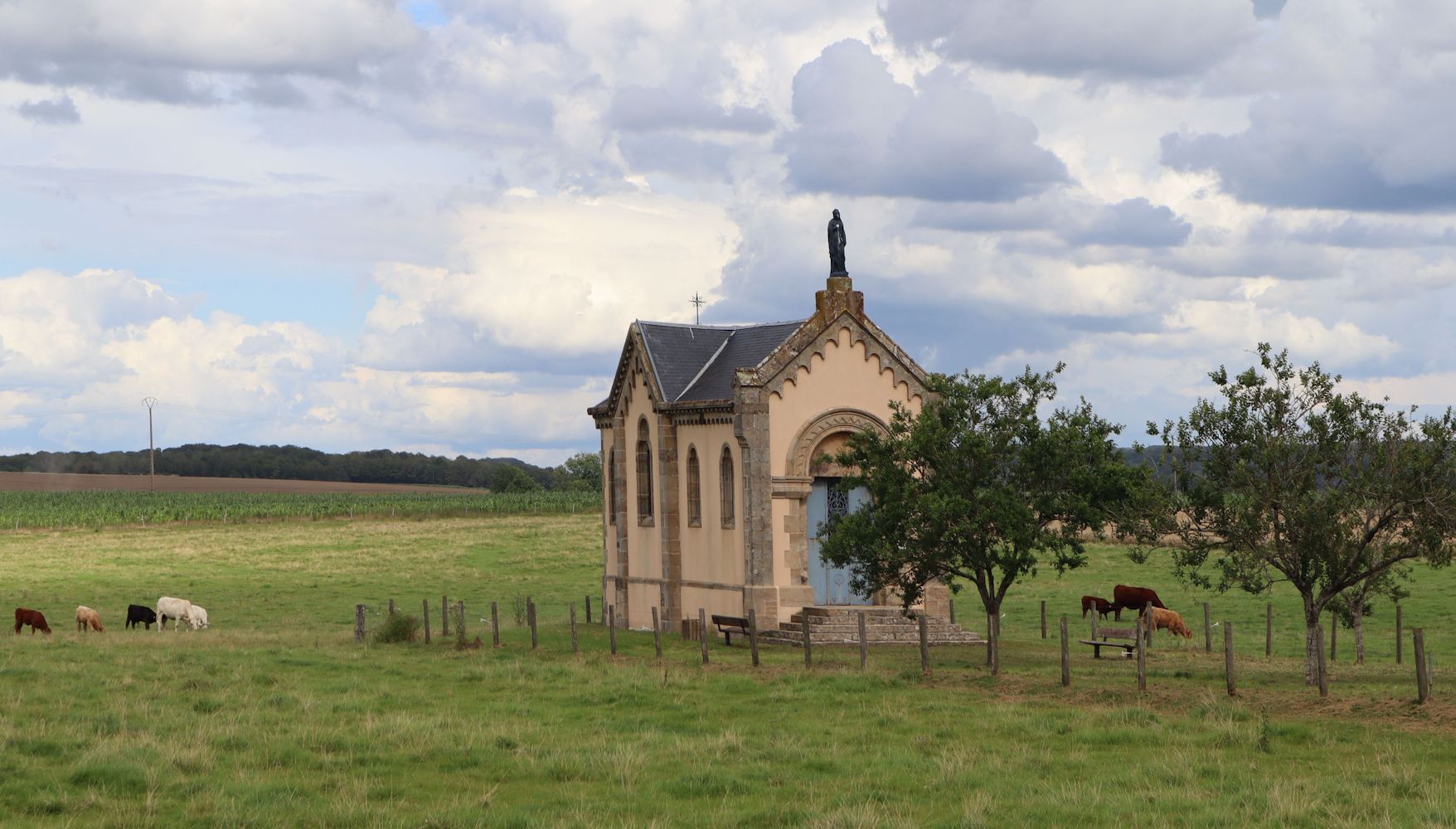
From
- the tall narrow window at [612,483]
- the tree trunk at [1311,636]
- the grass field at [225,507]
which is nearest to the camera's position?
the tree trunk at [1311,636]

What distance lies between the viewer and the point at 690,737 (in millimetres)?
21250

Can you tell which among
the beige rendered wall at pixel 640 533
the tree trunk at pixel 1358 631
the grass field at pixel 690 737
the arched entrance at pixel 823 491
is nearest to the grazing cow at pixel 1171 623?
the grass field at pixel 690 737

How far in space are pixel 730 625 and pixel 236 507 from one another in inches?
3007

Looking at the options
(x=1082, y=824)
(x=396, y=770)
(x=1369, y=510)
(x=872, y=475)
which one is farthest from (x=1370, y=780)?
(x=872, y=475)

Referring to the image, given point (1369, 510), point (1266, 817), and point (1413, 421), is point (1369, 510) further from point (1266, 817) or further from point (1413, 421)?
point (1266, 817)

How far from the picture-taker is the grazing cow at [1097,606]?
144ft

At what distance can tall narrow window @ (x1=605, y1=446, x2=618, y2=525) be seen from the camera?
43094 millimetres

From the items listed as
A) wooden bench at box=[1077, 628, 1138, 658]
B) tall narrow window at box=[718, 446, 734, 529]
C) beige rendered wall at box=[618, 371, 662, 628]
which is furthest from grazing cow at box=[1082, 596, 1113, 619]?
beige rendered wall at box=[618, 371, 662, 628]

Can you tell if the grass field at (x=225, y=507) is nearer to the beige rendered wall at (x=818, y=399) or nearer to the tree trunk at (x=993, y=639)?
the beige rendered wall at (x=818, y=399)

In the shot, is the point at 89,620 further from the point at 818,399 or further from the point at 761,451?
the point at 818,399

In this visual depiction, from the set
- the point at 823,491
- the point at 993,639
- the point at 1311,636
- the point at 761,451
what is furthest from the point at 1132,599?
the point at 1311,636

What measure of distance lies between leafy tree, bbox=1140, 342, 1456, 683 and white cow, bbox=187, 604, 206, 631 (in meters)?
28.8

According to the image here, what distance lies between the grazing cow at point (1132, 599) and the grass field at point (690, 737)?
5.50m

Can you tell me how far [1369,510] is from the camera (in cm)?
2534
